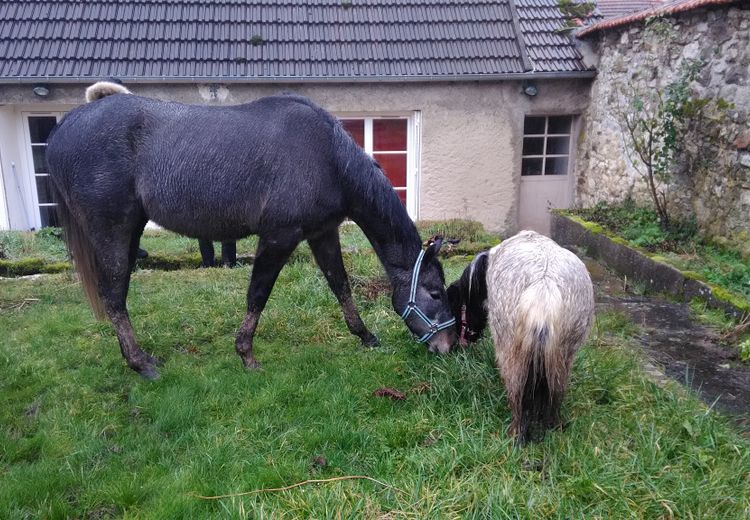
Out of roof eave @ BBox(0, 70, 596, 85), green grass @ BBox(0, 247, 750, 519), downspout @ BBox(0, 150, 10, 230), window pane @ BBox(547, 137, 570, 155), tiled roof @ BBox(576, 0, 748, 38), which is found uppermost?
tiled roof @ BBox(576, 0, 748, 38)

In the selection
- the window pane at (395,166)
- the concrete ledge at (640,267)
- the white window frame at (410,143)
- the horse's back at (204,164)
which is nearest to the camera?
the horse's back at (204,164)

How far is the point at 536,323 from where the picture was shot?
2.93 metres

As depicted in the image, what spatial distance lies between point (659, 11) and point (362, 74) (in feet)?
13.8

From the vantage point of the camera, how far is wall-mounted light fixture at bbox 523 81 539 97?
380 inches

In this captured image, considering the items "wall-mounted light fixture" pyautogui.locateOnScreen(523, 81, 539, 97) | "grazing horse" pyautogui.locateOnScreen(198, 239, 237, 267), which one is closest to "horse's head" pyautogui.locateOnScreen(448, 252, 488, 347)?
"grazing horse" pyautogui.locateOnScreen(198, 239, 237, 267)

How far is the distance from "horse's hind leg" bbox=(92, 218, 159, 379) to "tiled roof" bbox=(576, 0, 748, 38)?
6080 millimetres

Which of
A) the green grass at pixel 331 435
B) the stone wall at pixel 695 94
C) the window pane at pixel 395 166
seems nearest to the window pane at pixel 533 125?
the stone wall at pixel 695 94

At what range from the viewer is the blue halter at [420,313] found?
14.0 feet

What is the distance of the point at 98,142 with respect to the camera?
4125 mm

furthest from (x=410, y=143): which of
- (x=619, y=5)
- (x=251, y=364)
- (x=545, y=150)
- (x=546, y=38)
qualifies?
(x=619, y=5)

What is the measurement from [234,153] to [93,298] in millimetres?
1621

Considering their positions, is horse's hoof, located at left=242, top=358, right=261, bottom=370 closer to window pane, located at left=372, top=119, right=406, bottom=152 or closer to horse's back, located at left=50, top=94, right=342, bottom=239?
horse's back, located at left=50, top=94, right=342, bottom=239

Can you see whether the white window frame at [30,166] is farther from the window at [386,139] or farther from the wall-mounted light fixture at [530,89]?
the wall-mounted light fixture at [530,89]

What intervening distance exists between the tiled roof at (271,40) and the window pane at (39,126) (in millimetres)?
946
